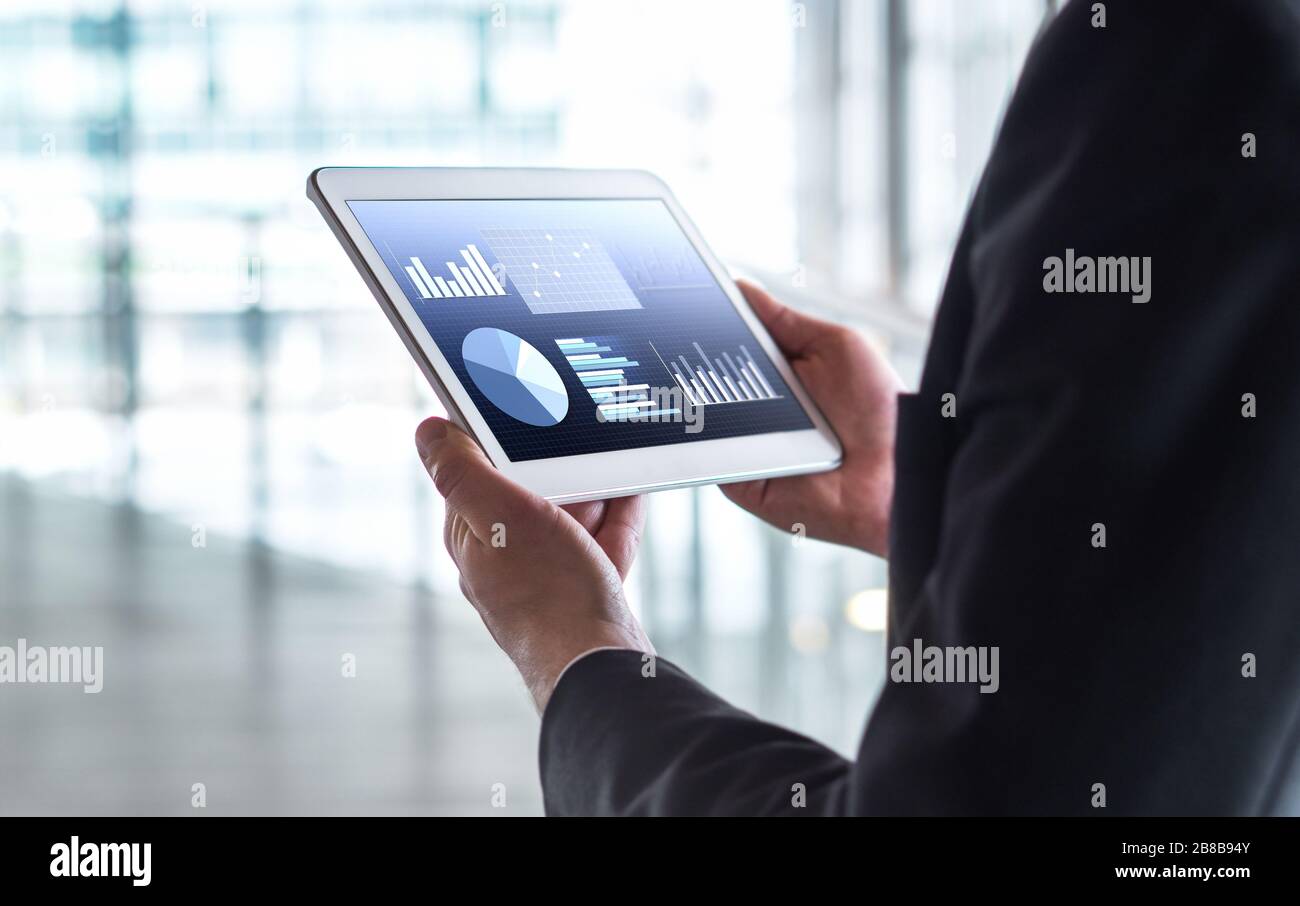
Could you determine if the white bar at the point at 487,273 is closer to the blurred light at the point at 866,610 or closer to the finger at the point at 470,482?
the finger at the point at 470,482

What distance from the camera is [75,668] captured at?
314cm

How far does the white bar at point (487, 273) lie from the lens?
0.70m

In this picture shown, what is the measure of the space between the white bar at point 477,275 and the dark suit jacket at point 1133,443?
13.9 inches

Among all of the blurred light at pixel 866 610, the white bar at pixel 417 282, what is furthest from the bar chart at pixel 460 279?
the blurred light at pixel 866 610

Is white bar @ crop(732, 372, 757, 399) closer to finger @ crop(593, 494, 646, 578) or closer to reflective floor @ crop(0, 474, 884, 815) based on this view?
finger @ crop(593, 494, 646, 578)

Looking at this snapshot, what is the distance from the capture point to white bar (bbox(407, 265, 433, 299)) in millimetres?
672

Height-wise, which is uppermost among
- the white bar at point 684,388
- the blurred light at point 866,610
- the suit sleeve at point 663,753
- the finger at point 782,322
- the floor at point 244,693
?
the finger at point 782,322

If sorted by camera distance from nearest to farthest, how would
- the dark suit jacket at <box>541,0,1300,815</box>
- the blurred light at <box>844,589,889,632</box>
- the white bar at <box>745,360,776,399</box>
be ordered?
the dark suit jacket at <box>541,0,1300,815</box>
the white bar at <box>745,360,776,399</box>
the blurred light at <box>844,589,889,632</box>

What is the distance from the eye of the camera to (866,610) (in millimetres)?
2576

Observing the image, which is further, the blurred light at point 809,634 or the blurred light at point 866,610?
the blurred light at point 809,634

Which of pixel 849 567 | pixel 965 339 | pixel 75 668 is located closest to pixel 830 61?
pixel 849 567

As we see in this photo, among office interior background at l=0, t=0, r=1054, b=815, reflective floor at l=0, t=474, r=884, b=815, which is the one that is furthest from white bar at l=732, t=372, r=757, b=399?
reflective floor at l=0, t=474, r=884, b=815

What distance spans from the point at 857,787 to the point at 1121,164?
0.23 meters

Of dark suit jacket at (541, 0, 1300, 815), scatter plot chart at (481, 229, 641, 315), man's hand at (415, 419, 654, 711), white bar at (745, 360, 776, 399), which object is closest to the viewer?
dark suit jacket at (541, 0, 1300, 815)
